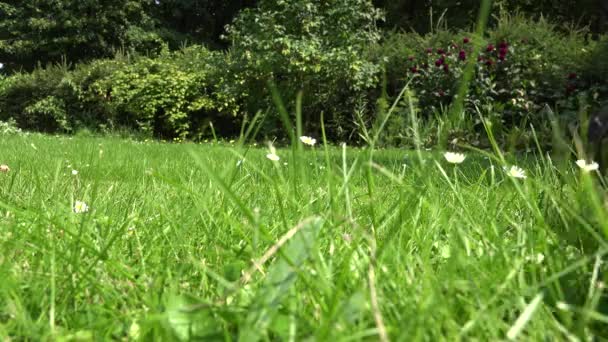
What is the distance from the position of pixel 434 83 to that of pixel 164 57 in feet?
24.6

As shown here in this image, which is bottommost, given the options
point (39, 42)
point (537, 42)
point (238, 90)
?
point (39, 42)

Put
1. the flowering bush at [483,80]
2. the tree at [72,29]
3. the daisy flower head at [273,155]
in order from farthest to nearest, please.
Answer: the tree at [72,29]
the flowering bush at [483,80]
the daisy flower head at [273,155]

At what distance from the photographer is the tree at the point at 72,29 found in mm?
18625

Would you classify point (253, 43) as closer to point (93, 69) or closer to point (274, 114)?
point (274, 114)

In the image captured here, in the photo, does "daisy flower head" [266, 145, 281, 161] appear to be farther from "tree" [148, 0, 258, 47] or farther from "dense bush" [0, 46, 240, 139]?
"tree" [148, 0, 258, 47]

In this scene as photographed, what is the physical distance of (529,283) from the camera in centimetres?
79

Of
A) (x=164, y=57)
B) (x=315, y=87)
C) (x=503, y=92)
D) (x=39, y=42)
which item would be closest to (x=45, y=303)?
(x=503, y=92)

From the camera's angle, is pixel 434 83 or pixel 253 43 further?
pixel 253 43

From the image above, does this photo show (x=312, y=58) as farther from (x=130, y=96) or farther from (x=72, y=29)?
(x=72, y=29)

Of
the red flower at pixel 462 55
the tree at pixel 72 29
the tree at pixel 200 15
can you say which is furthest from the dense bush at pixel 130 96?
the tree at pixel 200 15

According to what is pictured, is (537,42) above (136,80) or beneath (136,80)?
above

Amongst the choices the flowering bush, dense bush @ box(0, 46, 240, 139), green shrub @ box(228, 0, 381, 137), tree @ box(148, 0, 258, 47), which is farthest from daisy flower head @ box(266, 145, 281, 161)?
tree @ box(148, 0, 258, 47)

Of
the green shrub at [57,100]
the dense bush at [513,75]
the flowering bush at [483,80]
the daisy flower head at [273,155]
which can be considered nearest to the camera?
the daisy flower head at [273,155]

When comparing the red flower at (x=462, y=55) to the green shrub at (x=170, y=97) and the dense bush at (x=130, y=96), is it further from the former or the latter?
the green shrub at (x=170, y=97)
